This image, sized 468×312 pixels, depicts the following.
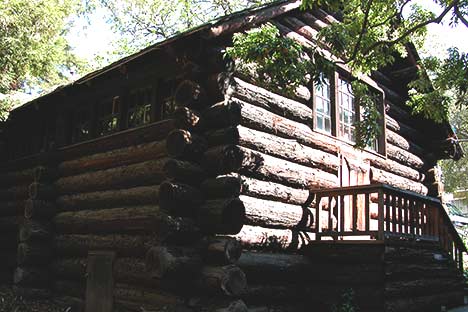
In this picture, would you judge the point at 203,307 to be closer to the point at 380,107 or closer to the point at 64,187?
the point at 64,187

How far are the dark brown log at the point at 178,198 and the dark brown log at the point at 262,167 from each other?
60 cm

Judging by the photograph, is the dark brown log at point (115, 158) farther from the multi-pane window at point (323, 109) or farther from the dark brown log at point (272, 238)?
the multi-pane window at point (323, 109)

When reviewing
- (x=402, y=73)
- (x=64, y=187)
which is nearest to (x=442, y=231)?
(x=402, y=73)

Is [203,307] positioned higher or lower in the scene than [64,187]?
lower

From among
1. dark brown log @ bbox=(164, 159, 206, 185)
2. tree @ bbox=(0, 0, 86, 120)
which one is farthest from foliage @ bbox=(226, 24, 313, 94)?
tree @ bbox=(0, 0, 86, 120)

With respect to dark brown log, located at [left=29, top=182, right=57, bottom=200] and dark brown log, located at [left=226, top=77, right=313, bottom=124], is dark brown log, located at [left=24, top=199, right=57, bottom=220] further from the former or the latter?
dark brown log, located at [left=226, top=77, right=313, bottom=124]

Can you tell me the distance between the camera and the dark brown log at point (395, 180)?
11.7 meters

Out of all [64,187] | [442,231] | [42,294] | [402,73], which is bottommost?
[42,294]

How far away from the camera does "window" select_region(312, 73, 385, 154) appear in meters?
10.4

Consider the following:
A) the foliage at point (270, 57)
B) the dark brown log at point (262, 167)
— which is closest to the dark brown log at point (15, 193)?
the dark brown log at point (262, 167)

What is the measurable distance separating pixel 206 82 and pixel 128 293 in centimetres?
422

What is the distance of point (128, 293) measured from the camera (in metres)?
8.63

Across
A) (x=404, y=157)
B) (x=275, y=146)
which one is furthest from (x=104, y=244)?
(x=404, y=157)

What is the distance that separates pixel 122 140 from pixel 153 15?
67.2 feet
